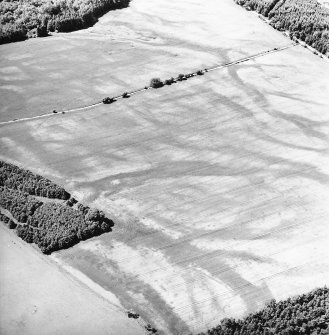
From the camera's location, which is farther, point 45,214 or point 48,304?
point 45,214

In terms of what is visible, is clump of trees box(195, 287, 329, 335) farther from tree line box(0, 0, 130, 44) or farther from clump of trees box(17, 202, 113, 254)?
tree line box(0, 0, 130, 44)

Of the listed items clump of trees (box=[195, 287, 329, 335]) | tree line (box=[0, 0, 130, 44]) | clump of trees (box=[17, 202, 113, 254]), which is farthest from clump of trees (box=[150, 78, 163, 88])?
clump of trees (box=[195, 287, 329, 335])

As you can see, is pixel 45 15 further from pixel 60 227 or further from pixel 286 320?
pixel 286 320

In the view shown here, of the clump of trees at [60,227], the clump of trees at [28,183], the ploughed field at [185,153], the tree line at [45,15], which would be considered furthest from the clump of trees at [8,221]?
the tree line at [45,15]

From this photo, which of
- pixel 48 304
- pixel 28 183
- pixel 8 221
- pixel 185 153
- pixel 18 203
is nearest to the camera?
pixel 48 304

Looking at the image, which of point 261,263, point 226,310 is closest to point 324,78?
point 261,263

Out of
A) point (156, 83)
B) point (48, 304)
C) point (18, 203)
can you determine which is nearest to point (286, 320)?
point (48, 304)
